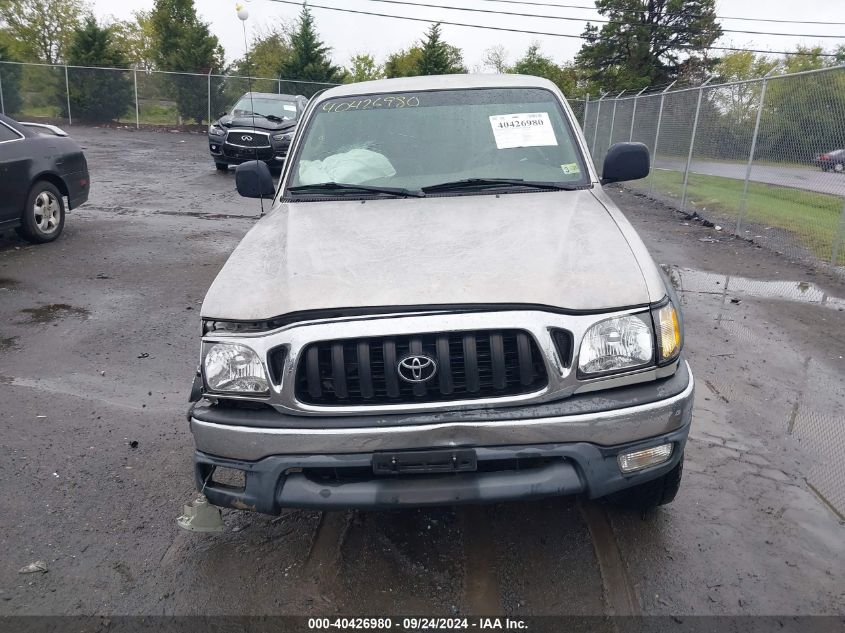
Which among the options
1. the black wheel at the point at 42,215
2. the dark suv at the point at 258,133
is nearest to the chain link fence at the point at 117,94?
the dark suv at the point at 258,133

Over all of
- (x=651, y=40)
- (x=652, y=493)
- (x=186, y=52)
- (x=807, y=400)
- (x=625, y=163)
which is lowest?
(x=807, y=400)

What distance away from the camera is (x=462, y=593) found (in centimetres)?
257

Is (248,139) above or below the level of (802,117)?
below

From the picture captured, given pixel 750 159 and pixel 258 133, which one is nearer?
pixel 750 159

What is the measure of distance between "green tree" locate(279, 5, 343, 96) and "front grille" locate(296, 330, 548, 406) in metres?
33.1

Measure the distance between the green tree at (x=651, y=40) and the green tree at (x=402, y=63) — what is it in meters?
12.4

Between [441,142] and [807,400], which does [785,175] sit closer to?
[807,400]

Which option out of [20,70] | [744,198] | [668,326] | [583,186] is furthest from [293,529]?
[20,70]

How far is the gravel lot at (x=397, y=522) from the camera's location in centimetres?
258

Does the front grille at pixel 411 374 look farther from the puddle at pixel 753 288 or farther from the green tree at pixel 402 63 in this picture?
the green tree at pixel 402 63

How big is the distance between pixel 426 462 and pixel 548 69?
50.6 m

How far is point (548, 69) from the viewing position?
4847 centimetres

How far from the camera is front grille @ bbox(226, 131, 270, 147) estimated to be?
1480 centimetres

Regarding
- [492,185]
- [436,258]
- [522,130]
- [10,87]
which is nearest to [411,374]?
[436,258]
